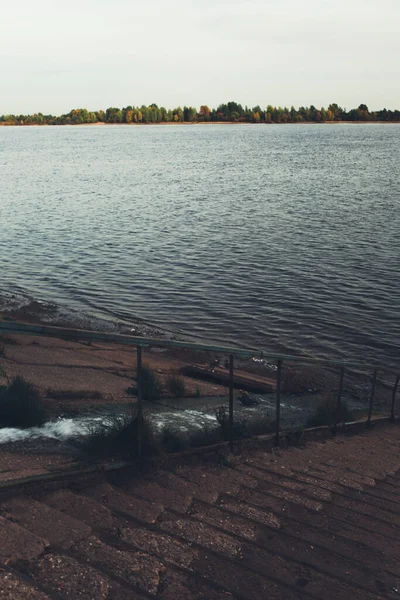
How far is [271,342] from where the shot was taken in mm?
18641

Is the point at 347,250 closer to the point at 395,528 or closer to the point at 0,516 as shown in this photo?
the point at 395,528

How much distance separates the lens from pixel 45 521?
4160mm

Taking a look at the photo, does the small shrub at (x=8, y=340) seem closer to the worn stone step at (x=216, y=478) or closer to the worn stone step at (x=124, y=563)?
the worn stone step at (x=216, y=478)

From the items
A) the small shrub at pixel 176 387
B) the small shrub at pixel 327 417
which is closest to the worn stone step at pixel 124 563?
the small shrub at pixel 327 417

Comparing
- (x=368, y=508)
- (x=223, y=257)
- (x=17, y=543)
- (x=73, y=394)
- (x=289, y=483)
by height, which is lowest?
(x=223, y=257)

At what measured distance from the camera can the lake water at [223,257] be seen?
66.6ft

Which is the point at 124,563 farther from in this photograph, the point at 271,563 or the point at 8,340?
the point at 8,340

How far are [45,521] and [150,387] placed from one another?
6227 mm

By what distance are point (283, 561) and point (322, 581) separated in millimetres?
302

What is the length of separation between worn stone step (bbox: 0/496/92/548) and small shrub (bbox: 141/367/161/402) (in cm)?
554

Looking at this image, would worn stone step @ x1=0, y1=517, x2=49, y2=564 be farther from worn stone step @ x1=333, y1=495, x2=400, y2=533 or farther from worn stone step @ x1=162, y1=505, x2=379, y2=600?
worn stone step @ x1=333, y1=495, x2=400, y2=533

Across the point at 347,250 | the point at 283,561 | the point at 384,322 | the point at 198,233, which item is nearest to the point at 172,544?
the point at 283,561

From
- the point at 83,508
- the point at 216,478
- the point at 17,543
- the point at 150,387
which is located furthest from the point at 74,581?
the point at 150,387

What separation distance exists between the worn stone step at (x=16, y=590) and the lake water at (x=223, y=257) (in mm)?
14852
